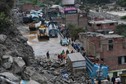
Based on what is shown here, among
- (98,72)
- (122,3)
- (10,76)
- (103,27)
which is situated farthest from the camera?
(122,3)

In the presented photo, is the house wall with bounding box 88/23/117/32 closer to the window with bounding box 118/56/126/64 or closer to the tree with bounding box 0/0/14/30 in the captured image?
the window with bounding box 118/56/126/64

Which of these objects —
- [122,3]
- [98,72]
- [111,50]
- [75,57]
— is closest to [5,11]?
[75,57]

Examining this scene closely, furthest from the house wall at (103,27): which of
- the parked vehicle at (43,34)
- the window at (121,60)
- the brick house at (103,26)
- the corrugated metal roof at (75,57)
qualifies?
the corrugated metal roof at (75,57)

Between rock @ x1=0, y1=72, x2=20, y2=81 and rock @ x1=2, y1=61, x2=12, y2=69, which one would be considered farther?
rock @ x1=2, y1=61, x2=12, y2=69

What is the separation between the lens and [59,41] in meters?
31.4

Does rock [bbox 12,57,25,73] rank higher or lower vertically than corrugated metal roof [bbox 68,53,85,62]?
higher

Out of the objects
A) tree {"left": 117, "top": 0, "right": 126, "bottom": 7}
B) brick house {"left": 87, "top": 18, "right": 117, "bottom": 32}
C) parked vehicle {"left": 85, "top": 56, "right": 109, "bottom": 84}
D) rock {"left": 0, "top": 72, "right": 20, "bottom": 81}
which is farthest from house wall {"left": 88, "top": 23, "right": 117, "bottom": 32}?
tree {"left": 117, "top": 0, "right": 126, "bottom": 7}

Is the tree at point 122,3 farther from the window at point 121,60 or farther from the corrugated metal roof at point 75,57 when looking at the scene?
the corrugated metal roof at point 75,57

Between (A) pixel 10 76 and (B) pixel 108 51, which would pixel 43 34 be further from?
(A) pixel 10 76

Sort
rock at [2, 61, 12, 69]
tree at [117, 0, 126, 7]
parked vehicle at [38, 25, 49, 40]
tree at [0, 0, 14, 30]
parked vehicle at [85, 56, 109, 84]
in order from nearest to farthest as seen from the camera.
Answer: rock at [2, 61, 12, 69], tree at [0, 0, 14, 30], parked vehicle at [85, 56, 109, 84], parked vehicle at [38, 25, 49, 40], tree at [117, 0, 126, 7]

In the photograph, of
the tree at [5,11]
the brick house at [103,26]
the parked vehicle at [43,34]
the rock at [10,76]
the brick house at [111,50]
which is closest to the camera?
the rock at [10,76]

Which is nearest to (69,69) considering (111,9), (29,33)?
(29,33)

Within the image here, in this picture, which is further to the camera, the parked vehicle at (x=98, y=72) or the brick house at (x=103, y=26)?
the brick house at (x=103, y=26)

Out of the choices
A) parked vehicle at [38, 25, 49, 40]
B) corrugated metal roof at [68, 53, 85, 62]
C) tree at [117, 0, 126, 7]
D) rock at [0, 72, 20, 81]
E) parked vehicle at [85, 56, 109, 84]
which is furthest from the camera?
tree at [117, 0, 126, 7]
